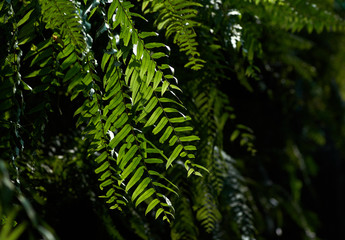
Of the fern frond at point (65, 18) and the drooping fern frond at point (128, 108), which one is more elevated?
the fern frond at point (65, 18)

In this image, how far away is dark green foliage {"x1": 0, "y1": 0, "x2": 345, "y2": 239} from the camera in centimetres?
69

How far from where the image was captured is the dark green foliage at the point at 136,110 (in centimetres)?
69

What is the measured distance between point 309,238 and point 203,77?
180cm

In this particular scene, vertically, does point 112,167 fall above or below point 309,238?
above

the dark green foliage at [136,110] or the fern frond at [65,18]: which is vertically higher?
the fern frond at [65,18]

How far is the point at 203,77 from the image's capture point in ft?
3.68

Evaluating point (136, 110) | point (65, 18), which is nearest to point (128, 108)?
point (136, 110)

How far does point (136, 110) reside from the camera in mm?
686

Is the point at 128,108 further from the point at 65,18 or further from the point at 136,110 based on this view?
the point at 65,18

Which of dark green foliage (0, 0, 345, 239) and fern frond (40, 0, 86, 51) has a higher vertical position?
fern frond (40, 0, 86, 51)

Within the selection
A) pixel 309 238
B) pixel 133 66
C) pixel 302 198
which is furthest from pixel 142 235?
pixel 302 198

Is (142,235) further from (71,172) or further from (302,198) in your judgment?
(302,198)

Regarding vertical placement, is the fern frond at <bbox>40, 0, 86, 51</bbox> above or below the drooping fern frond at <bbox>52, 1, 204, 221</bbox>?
above

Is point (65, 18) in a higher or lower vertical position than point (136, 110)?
higher
